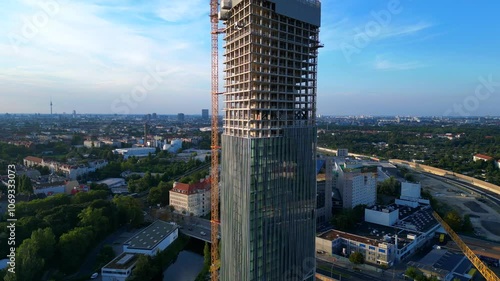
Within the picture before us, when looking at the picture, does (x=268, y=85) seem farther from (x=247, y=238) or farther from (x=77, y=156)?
(x=77, y=156)

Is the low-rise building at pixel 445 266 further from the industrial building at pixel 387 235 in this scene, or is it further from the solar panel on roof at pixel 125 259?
the solar panel on roof at pixel 125 259

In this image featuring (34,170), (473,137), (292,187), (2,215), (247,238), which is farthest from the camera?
(473,137)

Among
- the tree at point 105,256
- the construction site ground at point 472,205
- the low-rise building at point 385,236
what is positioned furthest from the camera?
the construction site ground at point 472,205

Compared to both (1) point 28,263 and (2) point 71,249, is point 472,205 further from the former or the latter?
(1) point 28,263

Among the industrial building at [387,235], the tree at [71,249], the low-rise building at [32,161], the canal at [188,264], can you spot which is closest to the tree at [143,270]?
the canal at [188,264]

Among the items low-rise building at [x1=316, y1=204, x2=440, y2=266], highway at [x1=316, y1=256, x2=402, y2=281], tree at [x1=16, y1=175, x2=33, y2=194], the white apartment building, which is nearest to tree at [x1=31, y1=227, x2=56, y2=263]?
tree at [x1=16, y1=175, x2=33, y2=194]

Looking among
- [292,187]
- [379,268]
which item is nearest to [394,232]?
[379,268]

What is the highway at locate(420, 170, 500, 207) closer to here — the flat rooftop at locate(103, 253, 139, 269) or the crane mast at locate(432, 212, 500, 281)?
the crane mast at locate(432, 212, 500, 281)
